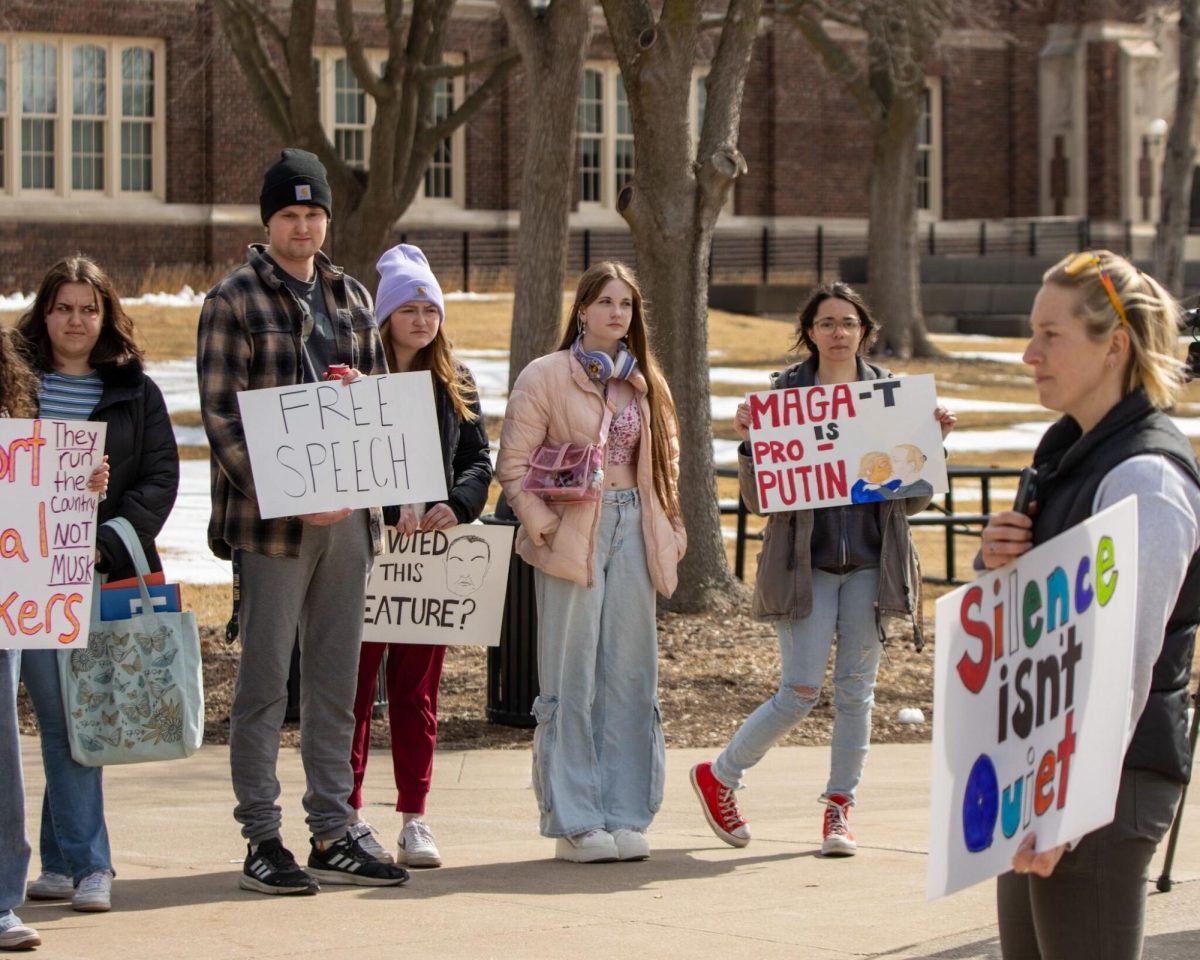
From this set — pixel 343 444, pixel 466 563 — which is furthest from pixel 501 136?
pixel 343 444

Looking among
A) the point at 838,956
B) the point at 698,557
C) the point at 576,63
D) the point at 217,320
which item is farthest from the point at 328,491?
the point at 576,63

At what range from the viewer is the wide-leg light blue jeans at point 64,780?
5719 mm

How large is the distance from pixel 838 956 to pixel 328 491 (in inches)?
78.7

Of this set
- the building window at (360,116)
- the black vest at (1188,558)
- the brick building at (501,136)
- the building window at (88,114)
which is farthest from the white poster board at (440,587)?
the building window at (88,114)

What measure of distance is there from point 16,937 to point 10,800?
0.39 meters

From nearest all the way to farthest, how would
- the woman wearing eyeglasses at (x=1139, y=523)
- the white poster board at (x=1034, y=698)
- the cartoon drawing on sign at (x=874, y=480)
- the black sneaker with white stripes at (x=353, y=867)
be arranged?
1. the white poster board at (x=1034, y=698)
2. the woman wearing eyeglasses at (x=1139, y=523)
3. the black sneaker with white stripes at (x=353, y=867)
4. the cartoon drawing on sign at (x=874, y=480)

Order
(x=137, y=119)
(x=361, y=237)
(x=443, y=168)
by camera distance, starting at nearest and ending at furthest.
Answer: (x=361, y=237), (x=137, y=119), (x=443, y=168)

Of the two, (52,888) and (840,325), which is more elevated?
(840,325)

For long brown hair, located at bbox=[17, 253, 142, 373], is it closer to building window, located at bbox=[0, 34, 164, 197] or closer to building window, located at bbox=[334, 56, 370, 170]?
building window, located at bbox=[0, 34, 164, 197]

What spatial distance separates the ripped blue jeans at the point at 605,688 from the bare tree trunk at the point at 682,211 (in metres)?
5.11

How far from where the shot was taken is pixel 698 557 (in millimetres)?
11961

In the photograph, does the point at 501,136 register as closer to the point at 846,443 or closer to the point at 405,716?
the point at 846,443

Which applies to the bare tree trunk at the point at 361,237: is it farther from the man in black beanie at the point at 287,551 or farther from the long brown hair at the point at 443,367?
the man in black beanie at the point at 287,551

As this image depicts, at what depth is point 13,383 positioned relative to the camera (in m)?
5.61
